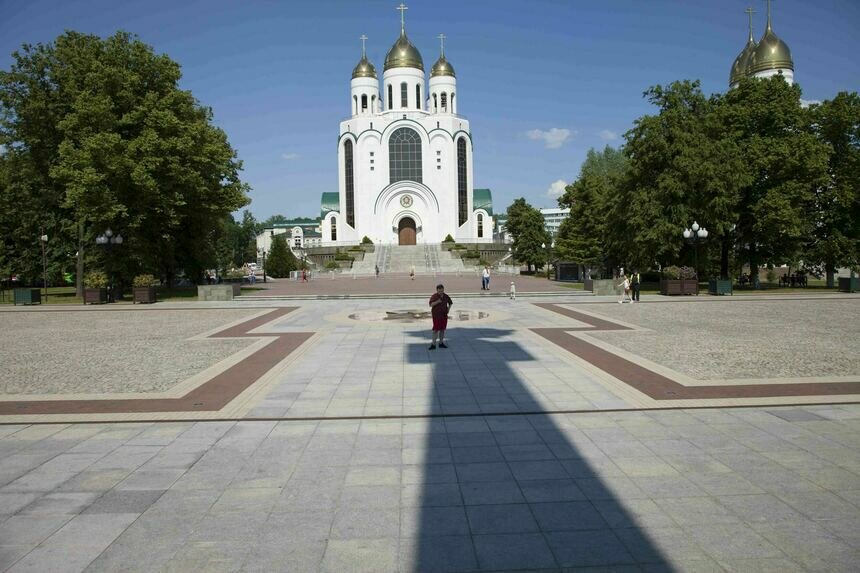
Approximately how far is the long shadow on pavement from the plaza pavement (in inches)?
0.9

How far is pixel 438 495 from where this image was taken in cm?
561

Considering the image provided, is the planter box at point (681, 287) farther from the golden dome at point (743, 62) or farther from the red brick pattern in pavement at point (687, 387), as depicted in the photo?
the golden dome at point (743, 62)

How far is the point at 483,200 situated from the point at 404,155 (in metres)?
17.3

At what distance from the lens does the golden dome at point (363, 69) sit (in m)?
86.0

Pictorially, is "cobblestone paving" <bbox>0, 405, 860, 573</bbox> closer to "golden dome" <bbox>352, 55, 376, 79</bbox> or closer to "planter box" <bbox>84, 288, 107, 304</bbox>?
"planter box" <bbox>84, 288, 107, 304</bbox>

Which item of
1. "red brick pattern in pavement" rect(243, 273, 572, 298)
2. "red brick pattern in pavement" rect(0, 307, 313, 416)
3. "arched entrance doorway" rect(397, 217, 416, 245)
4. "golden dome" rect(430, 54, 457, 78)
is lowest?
"red brick pattern in pavement" rect(0, 307, 313, 416)

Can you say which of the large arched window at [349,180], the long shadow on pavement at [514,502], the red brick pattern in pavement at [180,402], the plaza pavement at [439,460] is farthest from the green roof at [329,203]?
the long shadow on pavement at [514,502]

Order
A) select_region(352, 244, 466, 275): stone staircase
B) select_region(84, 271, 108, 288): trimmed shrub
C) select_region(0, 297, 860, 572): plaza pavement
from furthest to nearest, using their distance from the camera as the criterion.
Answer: select_region(352, 244, 466, 275): stone staircase → select_region(84, 271, 108, 288): trimmed shrub → select_region(0, 297, 860, 572): plaza pavement

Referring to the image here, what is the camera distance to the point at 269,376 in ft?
36.5

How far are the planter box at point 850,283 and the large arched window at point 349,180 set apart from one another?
61.3 metres

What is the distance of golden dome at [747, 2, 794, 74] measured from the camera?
62031 mm

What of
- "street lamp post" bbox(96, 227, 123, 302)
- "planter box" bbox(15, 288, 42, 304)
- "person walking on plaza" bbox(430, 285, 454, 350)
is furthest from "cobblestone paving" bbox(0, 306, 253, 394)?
"planter box" bbox(15, 288, 42, 304)

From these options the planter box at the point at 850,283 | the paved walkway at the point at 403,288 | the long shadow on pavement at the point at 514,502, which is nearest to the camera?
the long shadow on pavement at the point at 514,502

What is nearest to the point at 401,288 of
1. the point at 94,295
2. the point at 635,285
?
the point at 635,285
